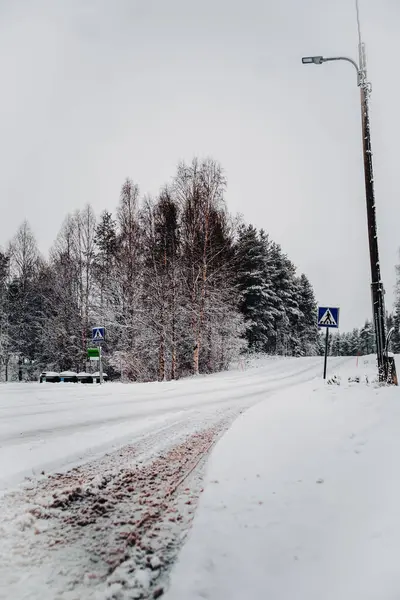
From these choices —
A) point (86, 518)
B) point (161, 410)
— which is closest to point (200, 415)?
point (161, 410)

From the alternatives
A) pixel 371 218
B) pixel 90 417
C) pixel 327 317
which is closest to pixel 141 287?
pixel 327 317

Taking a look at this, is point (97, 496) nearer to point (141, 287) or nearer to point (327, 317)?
point (327, 317)

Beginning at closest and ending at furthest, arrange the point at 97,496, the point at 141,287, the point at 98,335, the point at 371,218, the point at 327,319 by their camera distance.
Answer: the point at 97,496 → the point at 371,218 → the point at 327,319 → the point at 98,335 → the point at 141,287

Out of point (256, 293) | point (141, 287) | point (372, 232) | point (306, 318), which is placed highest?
point (256, 293)

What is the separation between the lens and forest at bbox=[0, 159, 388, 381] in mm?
20828

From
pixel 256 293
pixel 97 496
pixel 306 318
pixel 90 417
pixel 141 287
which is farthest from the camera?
pixel 306 318

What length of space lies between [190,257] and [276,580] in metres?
19.4

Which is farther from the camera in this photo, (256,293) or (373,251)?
(256,293)

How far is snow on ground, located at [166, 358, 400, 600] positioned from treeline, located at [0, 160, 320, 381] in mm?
15319

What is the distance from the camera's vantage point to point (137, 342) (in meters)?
21.3

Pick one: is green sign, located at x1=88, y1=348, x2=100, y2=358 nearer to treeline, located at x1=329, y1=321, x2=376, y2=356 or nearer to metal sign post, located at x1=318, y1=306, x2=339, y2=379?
metal sign post, located at x1=318, y1=306, x2=339, y2=379

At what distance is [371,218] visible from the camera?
9.66m

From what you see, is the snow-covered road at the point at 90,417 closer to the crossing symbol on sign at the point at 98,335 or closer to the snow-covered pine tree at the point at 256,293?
the crossing symbol on sign at the point at 98,335

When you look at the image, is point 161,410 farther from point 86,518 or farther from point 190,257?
point 190,257
